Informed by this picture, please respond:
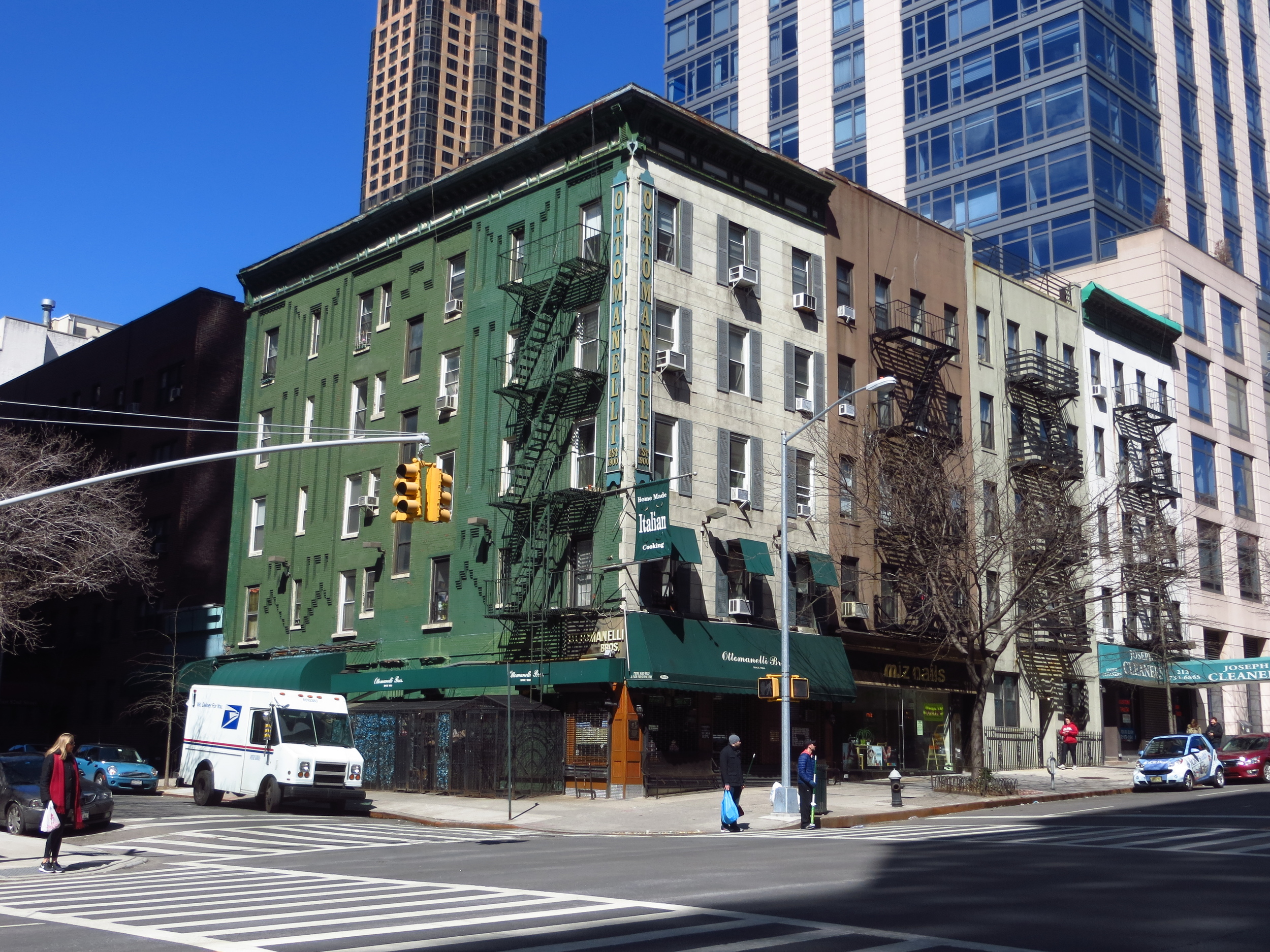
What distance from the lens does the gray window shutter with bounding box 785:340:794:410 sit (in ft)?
132

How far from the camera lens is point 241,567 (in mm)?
49062

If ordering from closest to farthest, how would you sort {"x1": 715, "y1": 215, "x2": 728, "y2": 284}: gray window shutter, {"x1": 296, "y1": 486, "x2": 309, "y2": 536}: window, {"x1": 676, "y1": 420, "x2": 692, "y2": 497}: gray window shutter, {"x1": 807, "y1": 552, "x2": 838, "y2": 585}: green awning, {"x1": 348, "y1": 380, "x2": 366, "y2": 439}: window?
{"x1": 676, "y1": 420, "x2": 692, "y2": 497}: gray window shutter → {"x1": 807, "y1": 552, "x2": 838, "y2": 585}: green awning → {"x1": 715, "y1": 215, "x2": 728, "y2": 284}: gray window shutter → {"x1": 348, "y1": 380, "x2": 366, "y2": 439}: window → {"x1": 296, "y1": 486, "x2": 309, "y2": 536}: window

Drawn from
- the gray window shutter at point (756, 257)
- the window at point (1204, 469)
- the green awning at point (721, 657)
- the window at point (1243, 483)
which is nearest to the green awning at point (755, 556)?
the green awning at point (721, 657)

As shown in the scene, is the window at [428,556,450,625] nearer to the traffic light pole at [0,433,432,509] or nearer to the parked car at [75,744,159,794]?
the parked car at [75,744,159,794]

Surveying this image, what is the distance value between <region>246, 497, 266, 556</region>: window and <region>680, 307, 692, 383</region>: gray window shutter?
20.5 meters

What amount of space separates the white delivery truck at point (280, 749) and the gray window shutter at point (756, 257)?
721 inches

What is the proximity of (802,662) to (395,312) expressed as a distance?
19180mm

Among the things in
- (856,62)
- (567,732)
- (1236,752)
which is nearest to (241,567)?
(567,732)

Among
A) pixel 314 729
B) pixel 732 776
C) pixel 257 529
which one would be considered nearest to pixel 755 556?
pixel 732 776

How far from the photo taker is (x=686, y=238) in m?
38.0

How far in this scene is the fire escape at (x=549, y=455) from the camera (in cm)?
3575

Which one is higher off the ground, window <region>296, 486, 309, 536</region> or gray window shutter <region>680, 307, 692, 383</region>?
gray window shutter <region>680, 307, 692, 383</region>

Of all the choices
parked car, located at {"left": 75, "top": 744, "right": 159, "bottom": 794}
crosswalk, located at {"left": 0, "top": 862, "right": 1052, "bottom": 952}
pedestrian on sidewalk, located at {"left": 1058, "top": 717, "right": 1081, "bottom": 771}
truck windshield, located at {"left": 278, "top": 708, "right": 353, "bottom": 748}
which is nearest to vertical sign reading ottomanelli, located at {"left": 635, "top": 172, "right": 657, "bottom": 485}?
truck windshield, located at {"left": 278, "top": 708, "right": 353, "bottom": 748}

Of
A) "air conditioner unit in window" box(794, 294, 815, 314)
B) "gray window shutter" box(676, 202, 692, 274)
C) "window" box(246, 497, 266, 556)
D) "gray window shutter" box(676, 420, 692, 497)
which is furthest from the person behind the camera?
"window" box(246, 497, 266, 556)
